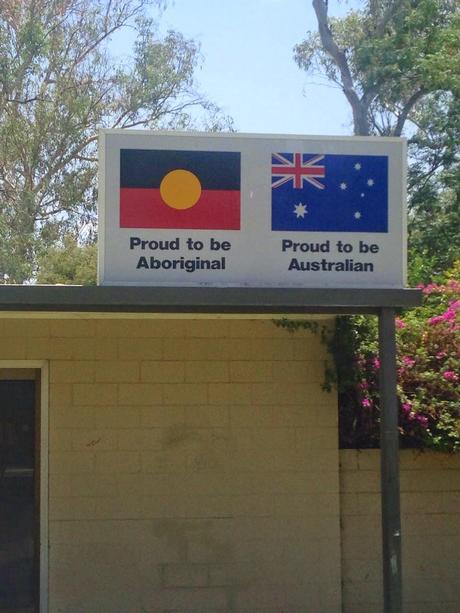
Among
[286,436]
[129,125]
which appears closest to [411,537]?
[286,436]

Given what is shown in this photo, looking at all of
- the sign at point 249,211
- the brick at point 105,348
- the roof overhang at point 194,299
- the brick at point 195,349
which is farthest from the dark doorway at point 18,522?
the sign at point 249,211

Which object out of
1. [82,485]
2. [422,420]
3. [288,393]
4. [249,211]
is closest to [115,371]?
[82,485]

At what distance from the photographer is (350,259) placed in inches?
287

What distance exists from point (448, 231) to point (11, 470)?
12.5m

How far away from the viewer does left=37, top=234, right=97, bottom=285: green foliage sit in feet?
80.8

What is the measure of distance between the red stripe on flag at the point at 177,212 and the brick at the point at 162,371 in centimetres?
188

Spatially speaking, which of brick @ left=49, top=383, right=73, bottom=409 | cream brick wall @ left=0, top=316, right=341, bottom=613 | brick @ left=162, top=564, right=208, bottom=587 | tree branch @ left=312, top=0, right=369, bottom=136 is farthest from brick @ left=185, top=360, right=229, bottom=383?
tree branch @ left=312, top=0, right=369, bottom=136

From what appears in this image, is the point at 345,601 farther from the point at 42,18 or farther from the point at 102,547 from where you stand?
the point at 42,18

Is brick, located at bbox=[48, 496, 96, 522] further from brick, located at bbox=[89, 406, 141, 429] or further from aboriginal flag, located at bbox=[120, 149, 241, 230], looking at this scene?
aboriginal flag, located at bbox=[120, 149, 241, 230]

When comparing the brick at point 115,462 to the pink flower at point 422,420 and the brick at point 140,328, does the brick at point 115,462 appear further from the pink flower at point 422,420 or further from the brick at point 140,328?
the pink flower at point 422,420

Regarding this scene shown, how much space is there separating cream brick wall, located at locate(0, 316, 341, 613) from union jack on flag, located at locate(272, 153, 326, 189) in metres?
1.85

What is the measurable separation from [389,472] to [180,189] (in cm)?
247

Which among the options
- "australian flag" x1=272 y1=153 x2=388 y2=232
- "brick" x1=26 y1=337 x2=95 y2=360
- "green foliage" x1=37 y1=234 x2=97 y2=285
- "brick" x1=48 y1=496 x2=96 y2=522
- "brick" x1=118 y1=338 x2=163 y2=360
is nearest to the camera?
"australian flag" x1=272 y1=153 x2=388 y2=232

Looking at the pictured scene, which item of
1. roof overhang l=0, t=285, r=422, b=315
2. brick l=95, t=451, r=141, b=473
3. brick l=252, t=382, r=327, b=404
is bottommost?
brick l=95, t=451, r=141, b=473
